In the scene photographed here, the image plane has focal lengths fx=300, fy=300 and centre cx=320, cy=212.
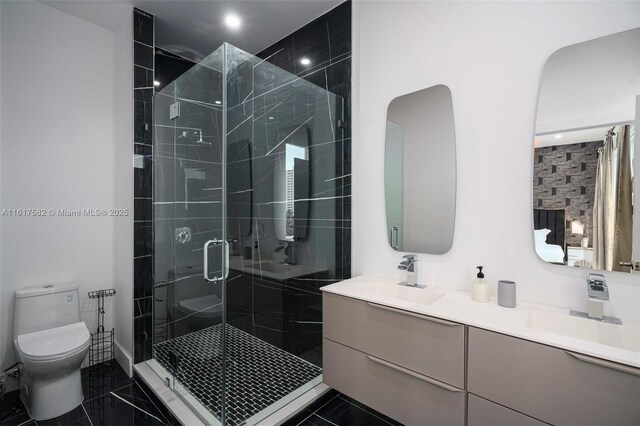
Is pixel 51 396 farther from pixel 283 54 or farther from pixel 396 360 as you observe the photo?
pixel 283 54

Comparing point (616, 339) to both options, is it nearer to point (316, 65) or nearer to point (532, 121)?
point (532, 121)

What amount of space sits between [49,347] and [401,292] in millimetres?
2227

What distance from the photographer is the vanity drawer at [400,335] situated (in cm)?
132

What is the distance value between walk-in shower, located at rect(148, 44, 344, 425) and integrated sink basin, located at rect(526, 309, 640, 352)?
1314 mm

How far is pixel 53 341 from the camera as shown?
6.41ft

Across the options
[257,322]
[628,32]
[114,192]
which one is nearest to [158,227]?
[114,192]

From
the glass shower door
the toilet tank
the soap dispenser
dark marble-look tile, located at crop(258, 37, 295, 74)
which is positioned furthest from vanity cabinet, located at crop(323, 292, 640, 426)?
dark marble-look tile, located at crop(258, 37, 295, 74)

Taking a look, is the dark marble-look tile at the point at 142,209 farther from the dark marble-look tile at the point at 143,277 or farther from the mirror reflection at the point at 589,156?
the mirror reflection at the point at 589,156

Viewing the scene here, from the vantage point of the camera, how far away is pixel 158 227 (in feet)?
7.85

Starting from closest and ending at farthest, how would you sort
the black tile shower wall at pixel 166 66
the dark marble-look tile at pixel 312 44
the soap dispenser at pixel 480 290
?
the soap dispenser at pixel 480 290 → the dark marble-look tile at pixel 312 44 → the black tile shower wall at pixel 166 66

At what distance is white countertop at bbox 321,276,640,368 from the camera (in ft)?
3.44

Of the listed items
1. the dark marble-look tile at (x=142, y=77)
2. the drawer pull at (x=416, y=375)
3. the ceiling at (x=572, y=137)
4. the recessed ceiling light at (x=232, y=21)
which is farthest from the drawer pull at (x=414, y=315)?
the recessed ceiling light at (x=232, y=21)

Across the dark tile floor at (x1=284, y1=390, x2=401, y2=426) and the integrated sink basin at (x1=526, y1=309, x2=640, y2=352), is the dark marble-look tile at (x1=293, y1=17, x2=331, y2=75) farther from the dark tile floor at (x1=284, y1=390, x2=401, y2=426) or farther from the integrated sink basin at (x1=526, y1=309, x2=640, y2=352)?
the dark tile floor at (x1=284, y1=390, x2=401, y2=426)

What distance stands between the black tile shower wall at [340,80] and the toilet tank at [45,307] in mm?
1992
